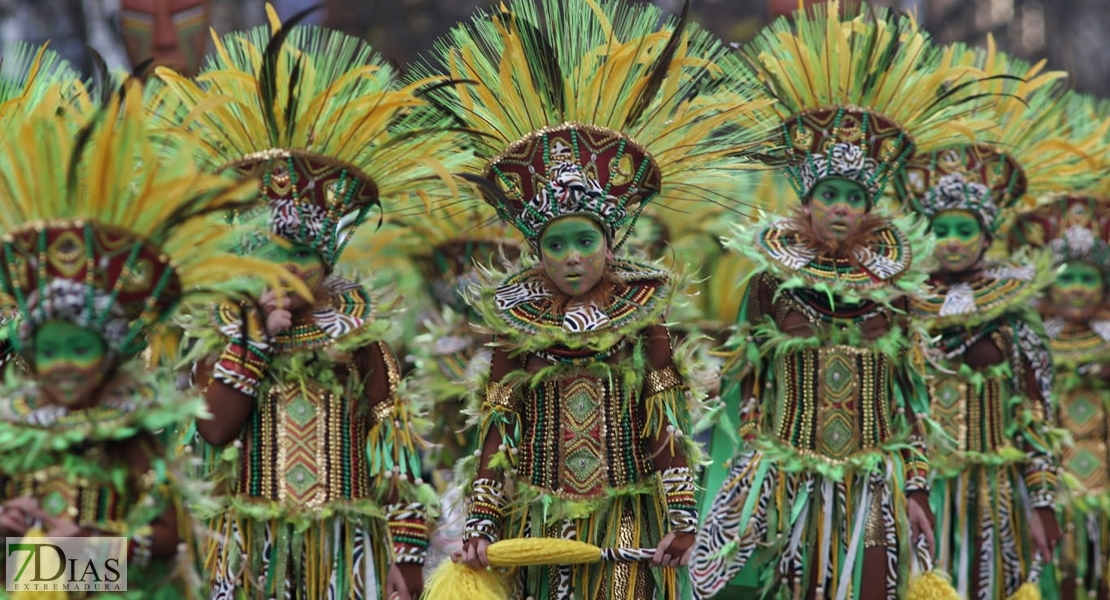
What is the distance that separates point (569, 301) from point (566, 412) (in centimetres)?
41

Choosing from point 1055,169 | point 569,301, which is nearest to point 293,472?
point 569,301

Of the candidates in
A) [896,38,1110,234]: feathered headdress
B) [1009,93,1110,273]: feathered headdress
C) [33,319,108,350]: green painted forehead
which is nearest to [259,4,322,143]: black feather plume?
[33,319,108,350]: green painted forehead

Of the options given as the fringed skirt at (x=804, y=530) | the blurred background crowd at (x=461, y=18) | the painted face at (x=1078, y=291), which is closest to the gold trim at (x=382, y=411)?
the fringed skirt at (x=804, y=530)

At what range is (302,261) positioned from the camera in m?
6.69

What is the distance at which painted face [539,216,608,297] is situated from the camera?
252 inches

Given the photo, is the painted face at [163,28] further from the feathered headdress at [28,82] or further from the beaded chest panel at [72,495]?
the beaded chest panel at [72,495]

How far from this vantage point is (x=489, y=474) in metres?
6.42

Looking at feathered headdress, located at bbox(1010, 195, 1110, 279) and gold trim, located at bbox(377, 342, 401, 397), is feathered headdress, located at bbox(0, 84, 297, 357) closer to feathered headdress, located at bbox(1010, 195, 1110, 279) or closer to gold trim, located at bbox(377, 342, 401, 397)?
gold trim, located at bbox(377, 342, 401, 397)

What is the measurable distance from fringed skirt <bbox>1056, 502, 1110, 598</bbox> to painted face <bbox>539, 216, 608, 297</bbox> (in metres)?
4.35

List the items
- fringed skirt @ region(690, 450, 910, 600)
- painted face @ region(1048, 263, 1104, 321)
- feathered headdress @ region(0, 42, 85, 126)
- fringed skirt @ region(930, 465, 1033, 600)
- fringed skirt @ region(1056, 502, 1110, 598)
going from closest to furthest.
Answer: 1. feathered headdress @ region(0, 42, 85, 126)
2. fringed skirt @ region(690, 450, 910, 600)
3. fringed skirt @ region(930, 465, 1033, 600)
4. fringed skirt @ region(1056, 502, 1110, 598)
5. painted face @ region(1048, 263, 1104, 321)

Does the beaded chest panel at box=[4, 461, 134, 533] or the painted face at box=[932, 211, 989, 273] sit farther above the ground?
the painted face at box=[932, 211, 989, 273]

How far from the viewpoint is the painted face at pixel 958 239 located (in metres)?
8.77

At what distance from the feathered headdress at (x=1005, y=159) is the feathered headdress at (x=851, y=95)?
0.69 meters

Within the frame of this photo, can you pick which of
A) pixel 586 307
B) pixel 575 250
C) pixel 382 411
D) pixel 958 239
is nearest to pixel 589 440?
pixel 586 307
